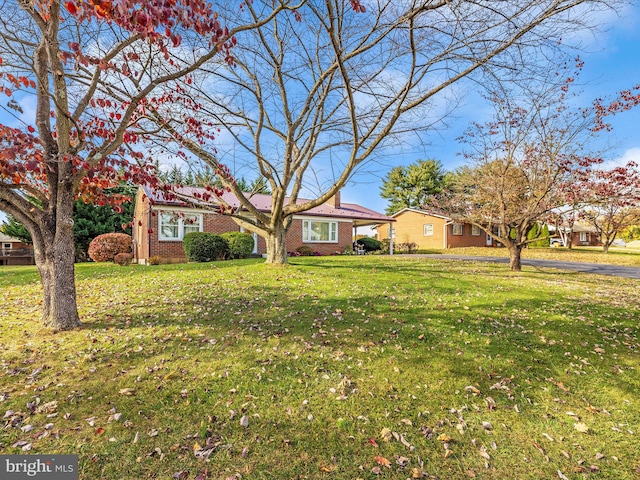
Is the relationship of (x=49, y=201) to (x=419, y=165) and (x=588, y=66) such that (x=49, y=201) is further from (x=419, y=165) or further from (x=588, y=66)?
(x=419, y=165)

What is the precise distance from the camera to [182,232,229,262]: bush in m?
15.7

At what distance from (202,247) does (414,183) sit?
3560 cm

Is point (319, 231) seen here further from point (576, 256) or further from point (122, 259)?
point (576, 256)

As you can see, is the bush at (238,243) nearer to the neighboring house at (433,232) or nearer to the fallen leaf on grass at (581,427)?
the fallen leaf on grass at (581,427)

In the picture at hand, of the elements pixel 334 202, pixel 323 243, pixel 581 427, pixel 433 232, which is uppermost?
pixel 334 202

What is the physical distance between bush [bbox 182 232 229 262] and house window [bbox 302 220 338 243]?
23.3ft

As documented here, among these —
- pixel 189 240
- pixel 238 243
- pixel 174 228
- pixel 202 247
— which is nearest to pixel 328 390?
pixel 202 247

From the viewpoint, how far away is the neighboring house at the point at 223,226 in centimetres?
1708

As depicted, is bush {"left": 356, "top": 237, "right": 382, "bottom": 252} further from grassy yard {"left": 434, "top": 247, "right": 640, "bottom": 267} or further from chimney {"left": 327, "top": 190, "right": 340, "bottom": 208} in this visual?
grassy yard {"left": 434, "top": 247, "right": 640, "bottom": 267}

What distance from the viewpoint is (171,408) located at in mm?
3328

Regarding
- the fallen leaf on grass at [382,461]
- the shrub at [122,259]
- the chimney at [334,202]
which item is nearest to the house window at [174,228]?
the shrub at [122,259]

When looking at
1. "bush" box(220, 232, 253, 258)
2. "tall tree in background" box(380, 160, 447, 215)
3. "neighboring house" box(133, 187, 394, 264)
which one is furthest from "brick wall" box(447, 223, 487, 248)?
"bush" box(220, 232, 253, 258)

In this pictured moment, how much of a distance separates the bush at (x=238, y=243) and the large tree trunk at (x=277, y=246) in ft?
19.0

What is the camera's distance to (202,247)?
1569cm
